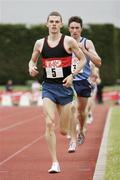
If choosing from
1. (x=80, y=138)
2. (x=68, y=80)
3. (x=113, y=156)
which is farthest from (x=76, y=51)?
(x=80, y=138)

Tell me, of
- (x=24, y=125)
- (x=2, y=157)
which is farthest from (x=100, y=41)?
(x=2, y=157)

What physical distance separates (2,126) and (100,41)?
32.8m

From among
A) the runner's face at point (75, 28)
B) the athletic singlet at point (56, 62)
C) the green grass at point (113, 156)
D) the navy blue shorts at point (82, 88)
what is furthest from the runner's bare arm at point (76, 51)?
the navy blue shorts at point (82, 88)

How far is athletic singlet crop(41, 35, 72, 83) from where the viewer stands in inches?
409

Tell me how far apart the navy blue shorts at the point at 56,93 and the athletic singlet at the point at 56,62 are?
7cm

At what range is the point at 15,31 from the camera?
54.7 m

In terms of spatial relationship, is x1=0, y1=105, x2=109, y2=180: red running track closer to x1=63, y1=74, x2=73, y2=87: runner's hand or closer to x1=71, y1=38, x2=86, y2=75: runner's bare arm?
x1=63, y1=74, x2=73, y2=87: runner's hand

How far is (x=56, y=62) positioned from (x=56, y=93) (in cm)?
46

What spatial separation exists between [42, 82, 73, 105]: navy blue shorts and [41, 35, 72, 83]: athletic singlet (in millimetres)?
74

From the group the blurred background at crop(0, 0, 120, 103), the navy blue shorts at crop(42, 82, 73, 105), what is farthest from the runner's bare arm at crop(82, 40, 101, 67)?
the blurred background at crop(0, 0, 120, 103)

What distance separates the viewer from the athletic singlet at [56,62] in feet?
34.1

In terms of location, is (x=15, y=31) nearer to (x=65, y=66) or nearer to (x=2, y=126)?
(x=2, y=126)

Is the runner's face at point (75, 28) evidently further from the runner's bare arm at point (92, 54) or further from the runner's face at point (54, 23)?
the runner's face at point (54, 23)

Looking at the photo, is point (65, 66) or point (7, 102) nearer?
point (65, 66)
